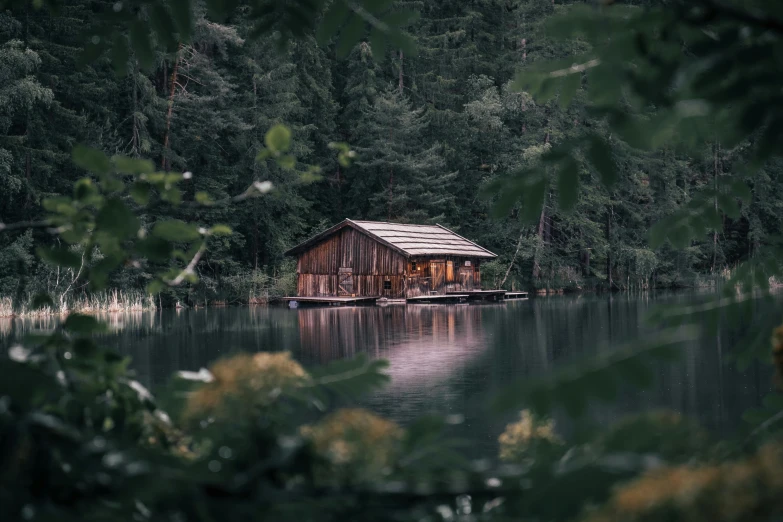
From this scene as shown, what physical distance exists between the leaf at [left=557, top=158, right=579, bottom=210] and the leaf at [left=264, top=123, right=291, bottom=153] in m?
0.47

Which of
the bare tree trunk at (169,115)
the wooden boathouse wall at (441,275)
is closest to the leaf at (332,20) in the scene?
the wooden boathouse wall at (441,275)

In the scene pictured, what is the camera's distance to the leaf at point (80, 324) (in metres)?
1.51

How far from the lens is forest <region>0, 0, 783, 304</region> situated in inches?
1452

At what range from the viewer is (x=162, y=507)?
3.38ft

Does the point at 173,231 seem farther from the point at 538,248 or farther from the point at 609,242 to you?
the point at 609,242

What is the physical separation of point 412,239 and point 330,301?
4809 mm

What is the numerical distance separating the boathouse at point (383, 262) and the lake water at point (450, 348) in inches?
245

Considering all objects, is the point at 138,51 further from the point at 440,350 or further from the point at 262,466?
the point at 440,350

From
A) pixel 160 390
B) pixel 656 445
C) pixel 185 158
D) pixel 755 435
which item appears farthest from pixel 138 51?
pixel 185 158

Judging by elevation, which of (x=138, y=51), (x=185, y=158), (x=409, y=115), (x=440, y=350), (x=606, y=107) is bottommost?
→ (x=440, y=350)

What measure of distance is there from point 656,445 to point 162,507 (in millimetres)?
598

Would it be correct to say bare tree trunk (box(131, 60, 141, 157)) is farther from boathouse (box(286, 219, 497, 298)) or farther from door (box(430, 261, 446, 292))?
door (box(430, 261, 446, 292))

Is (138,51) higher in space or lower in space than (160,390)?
higher

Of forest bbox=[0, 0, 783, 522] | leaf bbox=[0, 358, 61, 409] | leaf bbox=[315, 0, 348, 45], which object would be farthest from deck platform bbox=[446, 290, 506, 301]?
leaf bbox=[0, 358, 61, 409]
